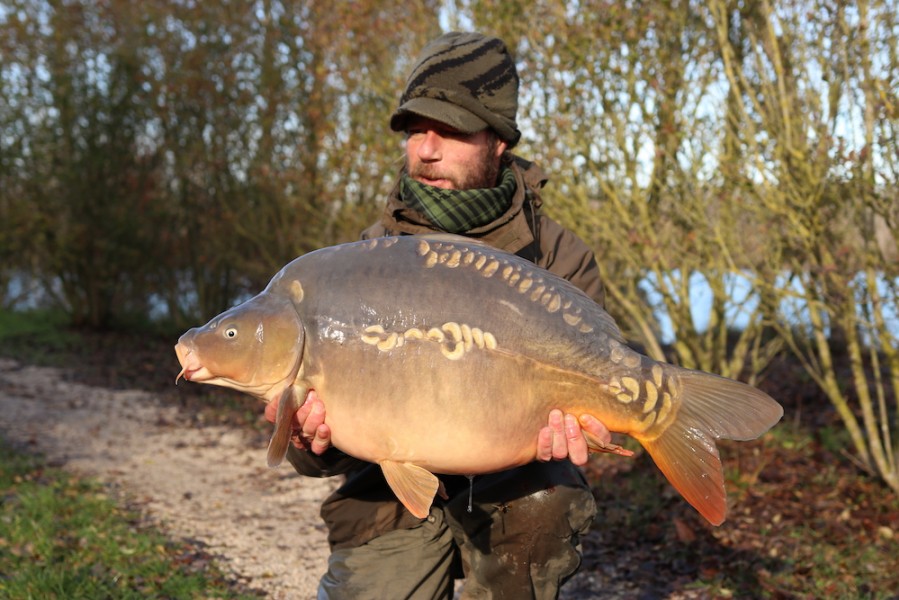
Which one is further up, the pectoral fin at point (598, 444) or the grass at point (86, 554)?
the pectoral fin at point (598, 444)

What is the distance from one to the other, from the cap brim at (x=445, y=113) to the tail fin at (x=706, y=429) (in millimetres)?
959

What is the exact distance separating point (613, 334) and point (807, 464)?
335cm

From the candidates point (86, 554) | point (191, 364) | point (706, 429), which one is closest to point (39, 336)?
point (86, 554)

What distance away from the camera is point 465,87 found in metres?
2.49

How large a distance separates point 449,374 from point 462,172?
913 millimetres

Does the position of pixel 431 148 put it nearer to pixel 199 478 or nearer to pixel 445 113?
pixel 445 113

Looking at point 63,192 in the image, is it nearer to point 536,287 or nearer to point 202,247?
point 202,247

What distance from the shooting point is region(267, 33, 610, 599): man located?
2236 mm

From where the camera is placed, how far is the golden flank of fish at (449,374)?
1.81 m

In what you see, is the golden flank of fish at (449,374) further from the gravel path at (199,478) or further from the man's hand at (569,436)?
the gravel path at (199,478)

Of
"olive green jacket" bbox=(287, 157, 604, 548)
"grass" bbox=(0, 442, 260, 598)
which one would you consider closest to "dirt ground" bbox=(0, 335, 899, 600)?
"grass" bbox=(0, 442, 260, 598)

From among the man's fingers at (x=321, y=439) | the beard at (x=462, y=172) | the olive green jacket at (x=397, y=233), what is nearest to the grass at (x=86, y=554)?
the olive green jacket at (x=397, y=233)

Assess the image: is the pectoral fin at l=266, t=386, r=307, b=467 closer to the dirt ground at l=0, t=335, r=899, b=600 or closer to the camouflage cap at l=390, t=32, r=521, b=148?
the camouflage cap at l=390, t=32, r=521, b=148

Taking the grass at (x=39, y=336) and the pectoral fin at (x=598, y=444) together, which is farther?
the grass at (x=39, y=336)
